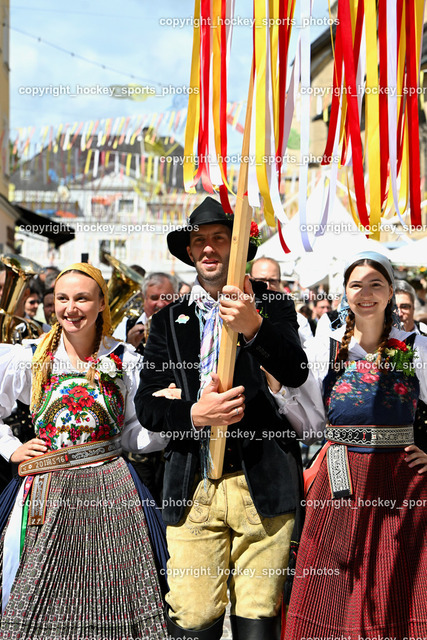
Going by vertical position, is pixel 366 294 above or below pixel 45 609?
above

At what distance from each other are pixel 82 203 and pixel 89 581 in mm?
37362

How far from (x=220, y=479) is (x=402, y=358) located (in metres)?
0.98

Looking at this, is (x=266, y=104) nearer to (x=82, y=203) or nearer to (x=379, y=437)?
(x=379, y=437)

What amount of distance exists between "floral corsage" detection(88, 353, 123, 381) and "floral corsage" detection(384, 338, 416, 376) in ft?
4.17

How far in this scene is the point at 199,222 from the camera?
10.4ft

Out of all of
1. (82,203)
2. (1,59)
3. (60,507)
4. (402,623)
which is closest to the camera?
(402,623)

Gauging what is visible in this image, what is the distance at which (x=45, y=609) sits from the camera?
3.15 metres

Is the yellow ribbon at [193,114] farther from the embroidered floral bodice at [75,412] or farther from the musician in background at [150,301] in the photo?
the musician in background at [150,301]

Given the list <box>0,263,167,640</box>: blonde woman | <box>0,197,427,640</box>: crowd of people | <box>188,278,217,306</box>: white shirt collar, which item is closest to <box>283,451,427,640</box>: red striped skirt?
<box>0,197,427,640</box>: crowd of people

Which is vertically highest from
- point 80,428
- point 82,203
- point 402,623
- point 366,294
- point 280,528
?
point 82,203

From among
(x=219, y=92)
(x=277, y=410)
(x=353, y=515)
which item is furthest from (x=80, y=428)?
(x=219, y=92)

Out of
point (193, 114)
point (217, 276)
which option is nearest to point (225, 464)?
point (217, 276)

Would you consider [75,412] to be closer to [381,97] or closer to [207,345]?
[207,345]

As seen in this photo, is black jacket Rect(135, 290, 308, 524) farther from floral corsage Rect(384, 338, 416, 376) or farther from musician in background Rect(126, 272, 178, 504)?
musician in background Rect(126, 272, 178, 504)
